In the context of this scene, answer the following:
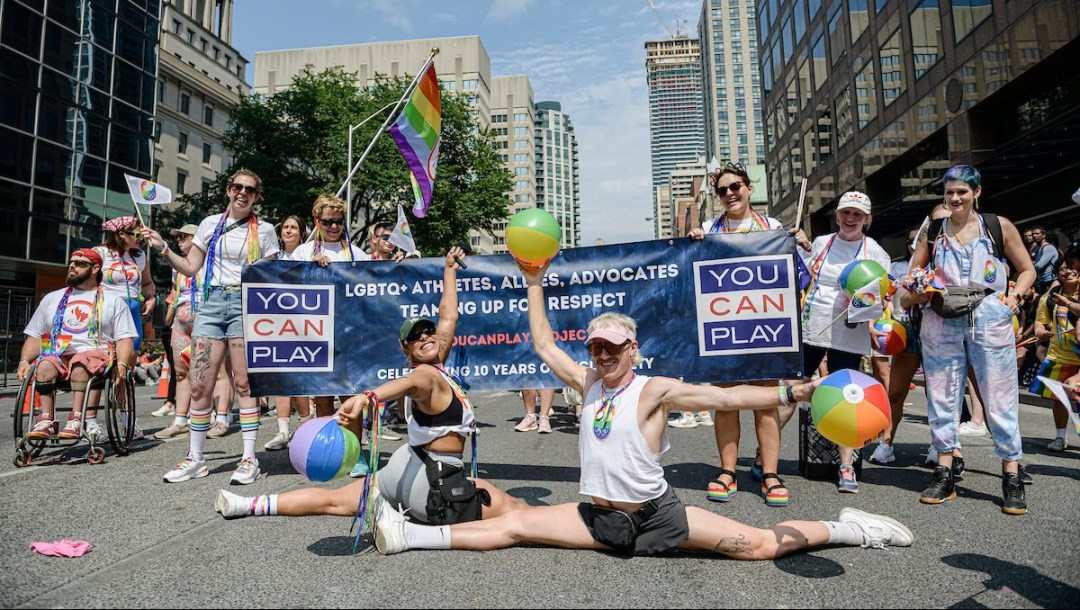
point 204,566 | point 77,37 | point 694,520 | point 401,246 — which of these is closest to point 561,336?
point 401,246

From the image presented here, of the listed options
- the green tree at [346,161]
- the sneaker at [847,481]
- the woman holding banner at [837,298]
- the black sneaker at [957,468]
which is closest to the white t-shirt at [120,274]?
the woman holding banner at [837,298]

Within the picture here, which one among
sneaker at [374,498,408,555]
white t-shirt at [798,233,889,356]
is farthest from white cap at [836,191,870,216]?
sneaker at [374,498,408,555]

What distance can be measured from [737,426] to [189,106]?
158 ft

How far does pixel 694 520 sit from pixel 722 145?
488 ft

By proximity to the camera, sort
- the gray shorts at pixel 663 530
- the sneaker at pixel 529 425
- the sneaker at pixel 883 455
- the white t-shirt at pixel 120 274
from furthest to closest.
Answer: the sneaker at pixel 529 425
the white t-shirt at pixel 120 274
the sneaker at pixel 883 455
the gray shorts at pixel 663 530

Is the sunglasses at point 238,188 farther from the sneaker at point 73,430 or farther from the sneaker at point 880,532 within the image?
the sneaker at point 880,532

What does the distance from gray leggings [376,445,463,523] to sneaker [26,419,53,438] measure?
12.1 feet

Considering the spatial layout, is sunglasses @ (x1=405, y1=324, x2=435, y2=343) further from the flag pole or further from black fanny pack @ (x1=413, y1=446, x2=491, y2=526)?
the flag pole

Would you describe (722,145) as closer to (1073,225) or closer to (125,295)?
(1073,225)

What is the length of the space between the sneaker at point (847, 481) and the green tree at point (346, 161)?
2285 cm

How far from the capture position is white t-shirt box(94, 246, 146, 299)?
654cm

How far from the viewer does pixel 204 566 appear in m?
2.91

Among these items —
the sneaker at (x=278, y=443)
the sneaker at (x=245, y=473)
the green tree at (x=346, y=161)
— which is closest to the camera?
the sneaker at (x=245, y=473)

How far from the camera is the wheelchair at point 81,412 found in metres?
5.24
